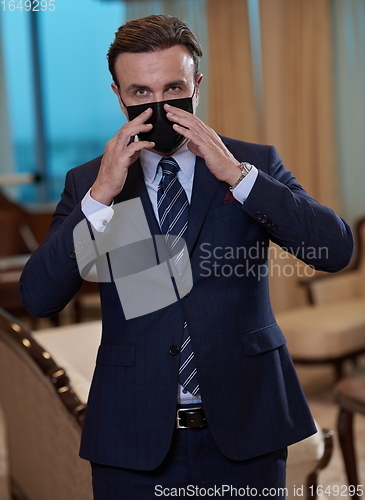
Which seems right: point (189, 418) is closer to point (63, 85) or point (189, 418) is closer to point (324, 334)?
point (324, 334)

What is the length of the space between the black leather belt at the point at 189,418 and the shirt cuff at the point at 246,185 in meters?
0.46

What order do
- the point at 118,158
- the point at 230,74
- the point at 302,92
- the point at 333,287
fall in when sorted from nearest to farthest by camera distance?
the point at 118,158 < the point at 230,74 < the point at 333,287 < the point at 302,92

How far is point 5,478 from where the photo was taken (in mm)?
3496

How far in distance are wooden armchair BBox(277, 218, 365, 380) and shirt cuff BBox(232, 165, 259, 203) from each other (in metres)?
3.16

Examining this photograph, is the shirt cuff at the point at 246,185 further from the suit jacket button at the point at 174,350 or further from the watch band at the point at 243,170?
the suit jacket button at the point at 174,350

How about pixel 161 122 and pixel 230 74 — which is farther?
pixel 230 74

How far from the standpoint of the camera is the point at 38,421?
2.56 metres

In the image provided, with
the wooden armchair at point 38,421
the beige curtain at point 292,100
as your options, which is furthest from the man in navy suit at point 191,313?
the beige curtain at point 292,100

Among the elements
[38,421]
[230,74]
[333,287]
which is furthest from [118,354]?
[333,287]

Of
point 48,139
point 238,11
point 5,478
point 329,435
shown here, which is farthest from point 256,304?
point 48,139

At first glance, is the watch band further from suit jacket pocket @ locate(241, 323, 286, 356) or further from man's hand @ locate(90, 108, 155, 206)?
suit jacket pocket @ locate(241, 323, 286, 356)

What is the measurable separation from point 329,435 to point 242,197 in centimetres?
130

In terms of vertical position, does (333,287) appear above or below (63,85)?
below

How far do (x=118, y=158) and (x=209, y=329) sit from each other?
0.41 meters
